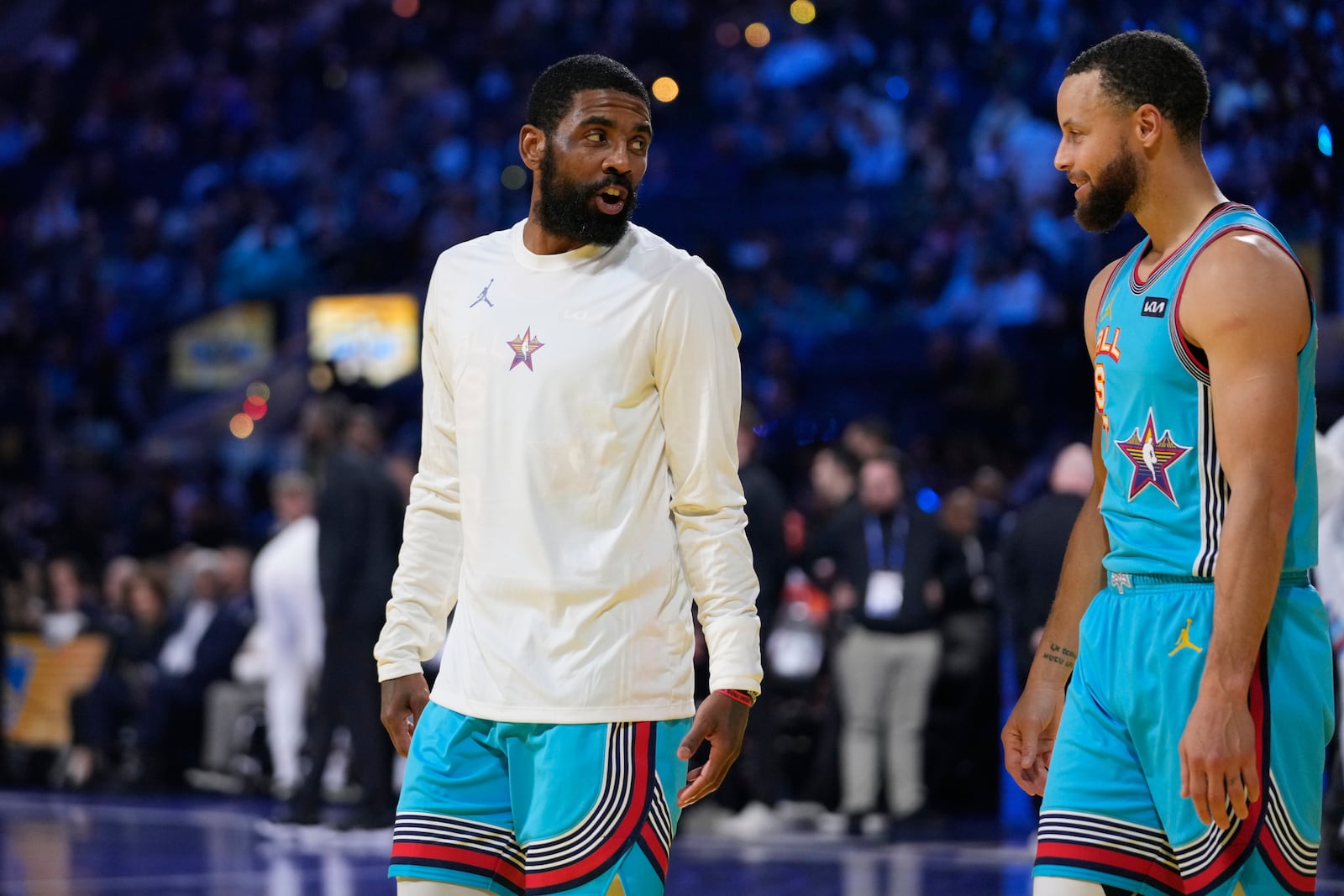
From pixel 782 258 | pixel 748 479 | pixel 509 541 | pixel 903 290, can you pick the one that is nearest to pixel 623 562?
pixel 509 541

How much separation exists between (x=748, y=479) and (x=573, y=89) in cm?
588

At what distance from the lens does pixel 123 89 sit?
23266 mm

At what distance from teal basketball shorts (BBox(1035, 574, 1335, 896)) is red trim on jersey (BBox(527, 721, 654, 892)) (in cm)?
72

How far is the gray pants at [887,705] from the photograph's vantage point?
990 centimetres

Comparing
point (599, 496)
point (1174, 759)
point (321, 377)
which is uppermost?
point (321, 377)

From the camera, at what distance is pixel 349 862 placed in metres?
8.73

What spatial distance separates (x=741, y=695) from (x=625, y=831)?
327 millimetres

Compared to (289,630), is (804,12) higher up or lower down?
higher up

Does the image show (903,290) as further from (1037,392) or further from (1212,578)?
(1212,578)

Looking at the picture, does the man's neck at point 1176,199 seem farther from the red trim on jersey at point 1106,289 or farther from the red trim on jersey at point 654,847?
the red trim on jersey at point 654,847

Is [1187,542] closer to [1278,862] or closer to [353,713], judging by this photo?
[1278,862]

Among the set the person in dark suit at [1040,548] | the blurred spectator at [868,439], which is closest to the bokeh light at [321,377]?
the blurred spectator at [868,439]

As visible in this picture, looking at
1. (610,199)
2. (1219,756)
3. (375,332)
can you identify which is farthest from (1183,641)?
(375,332)

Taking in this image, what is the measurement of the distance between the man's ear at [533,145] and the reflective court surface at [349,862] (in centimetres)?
469
